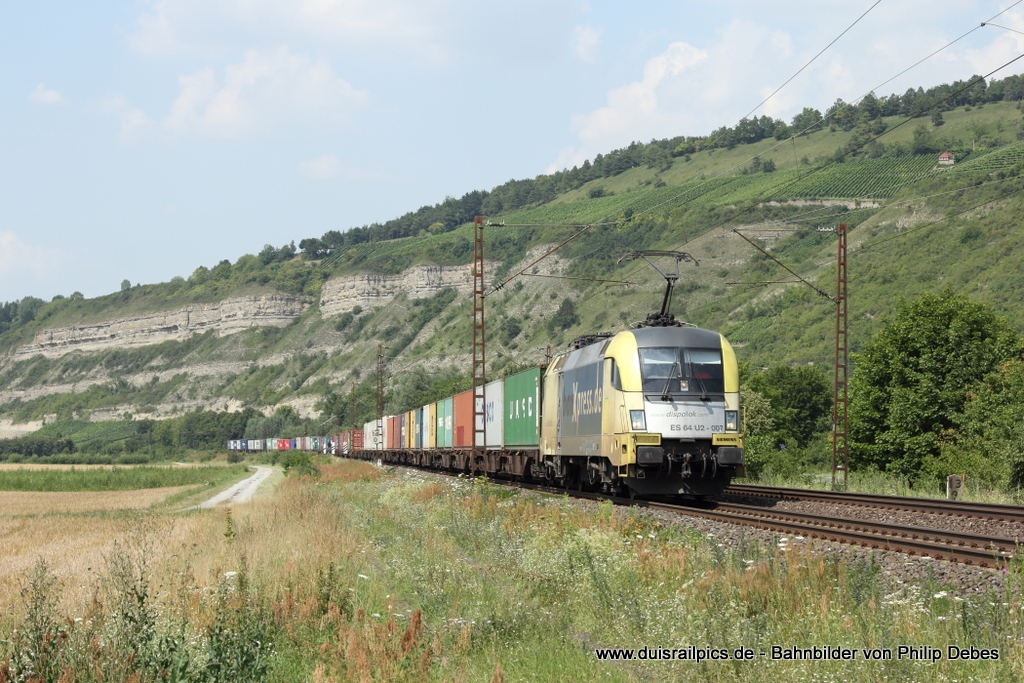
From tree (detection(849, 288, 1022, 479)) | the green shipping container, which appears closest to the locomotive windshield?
the green shipping container

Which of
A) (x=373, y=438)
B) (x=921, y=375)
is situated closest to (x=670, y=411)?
(x=921, y=375)

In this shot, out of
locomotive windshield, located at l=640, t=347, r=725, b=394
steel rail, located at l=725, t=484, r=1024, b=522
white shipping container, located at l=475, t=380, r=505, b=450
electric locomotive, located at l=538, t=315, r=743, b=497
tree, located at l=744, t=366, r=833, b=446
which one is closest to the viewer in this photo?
steel rail, located at l=725, t=484, r=1024, b=522

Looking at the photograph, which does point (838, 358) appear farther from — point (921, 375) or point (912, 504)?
point (921, 375)

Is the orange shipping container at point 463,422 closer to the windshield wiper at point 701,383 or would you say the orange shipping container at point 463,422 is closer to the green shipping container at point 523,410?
the green shipping container at point 523,410

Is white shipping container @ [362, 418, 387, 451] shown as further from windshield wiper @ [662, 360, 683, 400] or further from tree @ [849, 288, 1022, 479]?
windshield wiper @ [662, 360, 683, 400]

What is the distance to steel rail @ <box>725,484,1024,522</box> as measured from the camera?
56.5ft

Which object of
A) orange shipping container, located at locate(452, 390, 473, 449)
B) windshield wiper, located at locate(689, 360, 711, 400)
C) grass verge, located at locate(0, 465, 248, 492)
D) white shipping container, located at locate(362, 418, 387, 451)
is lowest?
grass verge, located at locate(0, 465, 248, 492)

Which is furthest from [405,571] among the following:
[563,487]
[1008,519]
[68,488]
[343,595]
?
[68,488]

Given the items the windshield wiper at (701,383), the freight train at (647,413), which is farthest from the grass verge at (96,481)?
the windshield wiper at (701,383)

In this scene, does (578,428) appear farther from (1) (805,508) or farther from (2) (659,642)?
Result: (2) (659,642)

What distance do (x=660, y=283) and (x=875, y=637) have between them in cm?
13555

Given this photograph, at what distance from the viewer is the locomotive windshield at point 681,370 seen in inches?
803

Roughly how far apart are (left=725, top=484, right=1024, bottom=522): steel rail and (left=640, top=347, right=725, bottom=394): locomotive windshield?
434 cm

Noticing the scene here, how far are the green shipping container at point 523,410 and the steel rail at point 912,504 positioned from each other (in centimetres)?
661
